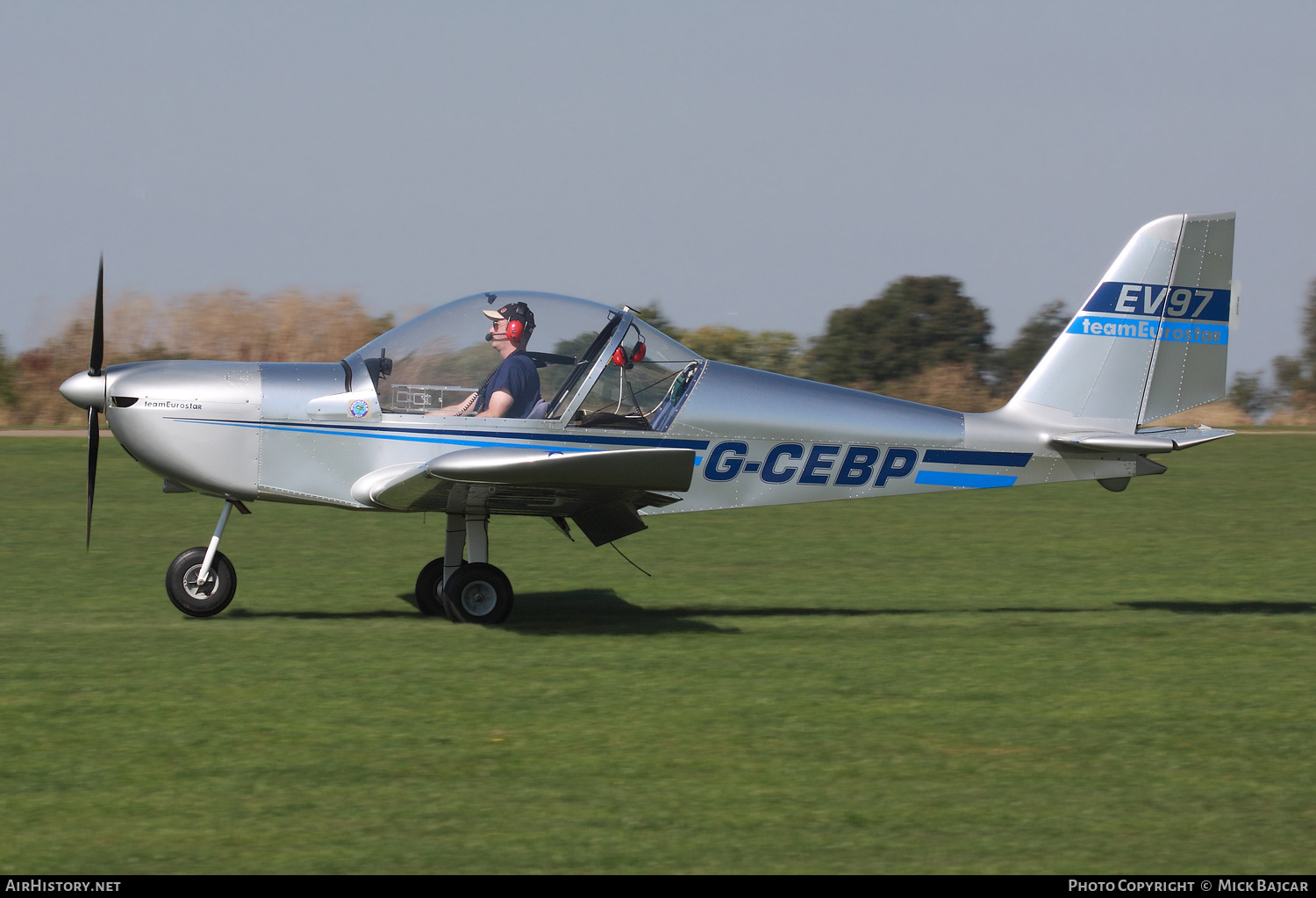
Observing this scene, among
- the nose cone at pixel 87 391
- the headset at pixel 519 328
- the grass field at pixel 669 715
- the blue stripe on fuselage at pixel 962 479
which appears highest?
the headset at pixel 519 328

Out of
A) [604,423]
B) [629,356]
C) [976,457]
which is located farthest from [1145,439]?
[604,423]

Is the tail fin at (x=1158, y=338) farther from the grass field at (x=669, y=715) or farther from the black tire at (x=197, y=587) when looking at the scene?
the black tire at (x=197, y=587)

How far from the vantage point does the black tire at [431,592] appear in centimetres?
938

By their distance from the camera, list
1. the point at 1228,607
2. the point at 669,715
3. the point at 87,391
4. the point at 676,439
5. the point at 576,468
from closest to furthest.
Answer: the point at 669,715, the point at 576,468, the point at 87,391, the point at 676,439, the point at 1228,607

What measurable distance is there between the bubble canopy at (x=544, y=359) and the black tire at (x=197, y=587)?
1.61m

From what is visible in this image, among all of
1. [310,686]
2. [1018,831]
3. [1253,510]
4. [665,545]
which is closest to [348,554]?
[665,545]

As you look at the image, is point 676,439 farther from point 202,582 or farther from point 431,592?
point 202,582

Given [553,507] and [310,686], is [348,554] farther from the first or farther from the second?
[310,686]

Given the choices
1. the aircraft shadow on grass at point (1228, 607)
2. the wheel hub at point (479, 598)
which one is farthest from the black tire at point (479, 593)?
the aircraft shadow on grass at point (1228, 607)

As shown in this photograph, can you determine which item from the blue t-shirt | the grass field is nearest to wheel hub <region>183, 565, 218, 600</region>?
the grass field

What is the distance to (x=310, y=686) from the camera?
6.87m

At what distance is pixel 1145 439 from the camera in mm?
9125

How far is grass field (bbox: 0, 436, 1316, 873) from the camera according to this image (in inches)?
182

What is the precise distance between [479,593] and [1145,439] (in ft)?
15.4
